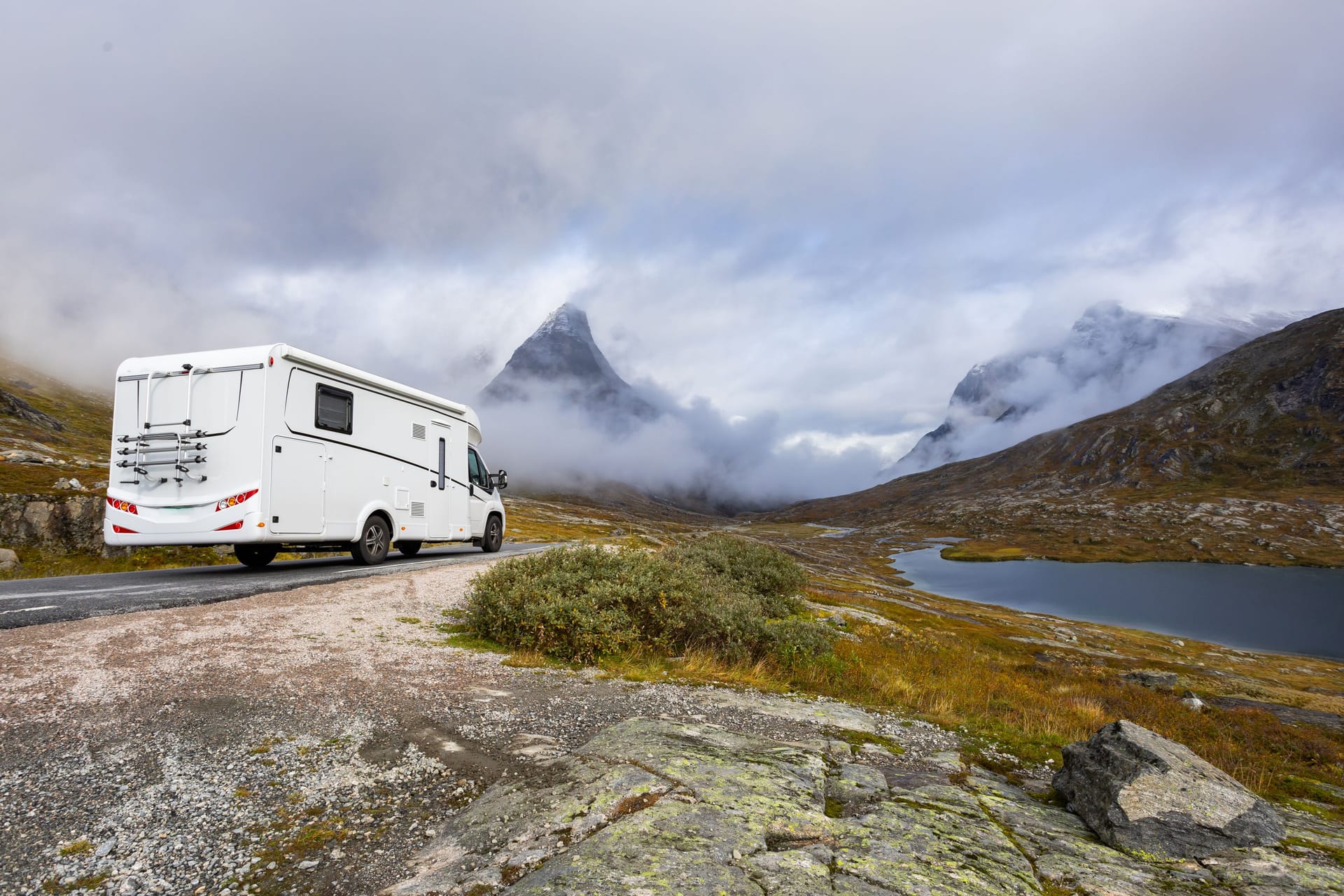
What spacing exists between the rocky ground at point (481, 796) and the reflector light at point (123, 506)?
310 inches

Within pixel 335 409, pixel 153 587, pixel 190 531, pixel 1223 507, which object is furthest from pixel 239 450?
pixel 1223 507

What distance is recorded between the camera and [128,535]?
1446 cm

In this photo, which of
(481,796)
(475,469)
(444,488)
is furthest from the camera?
(475,469)

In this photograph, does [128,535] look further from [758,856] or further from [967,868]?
[967,868]

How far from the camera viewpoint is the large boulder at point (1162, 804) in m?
4.46

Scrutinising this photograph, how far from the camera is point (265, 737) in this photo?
539cm

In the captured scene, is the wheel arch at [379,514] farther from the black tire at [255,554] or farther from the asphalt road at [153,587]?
the black tire at [255,554]

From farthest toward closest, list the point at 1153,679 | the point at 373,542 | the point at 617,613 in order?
the point at 1153,679 < the point at 373,542 < the point at 617,613

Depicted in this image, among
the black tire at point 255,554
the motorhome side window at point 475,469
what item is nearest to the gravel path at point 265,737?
the black tire at point 255,554

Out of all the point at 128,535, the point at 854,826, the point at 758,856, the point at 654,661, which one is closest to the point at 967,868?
the point at 854,826

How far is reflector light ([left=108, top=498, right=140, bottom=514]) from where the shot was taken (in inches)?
567

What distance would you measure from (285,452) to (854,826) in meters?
14.8

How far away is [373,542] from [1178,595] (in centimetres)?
11548

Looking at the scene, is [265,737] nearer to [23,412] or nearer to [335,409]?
[335,409]
